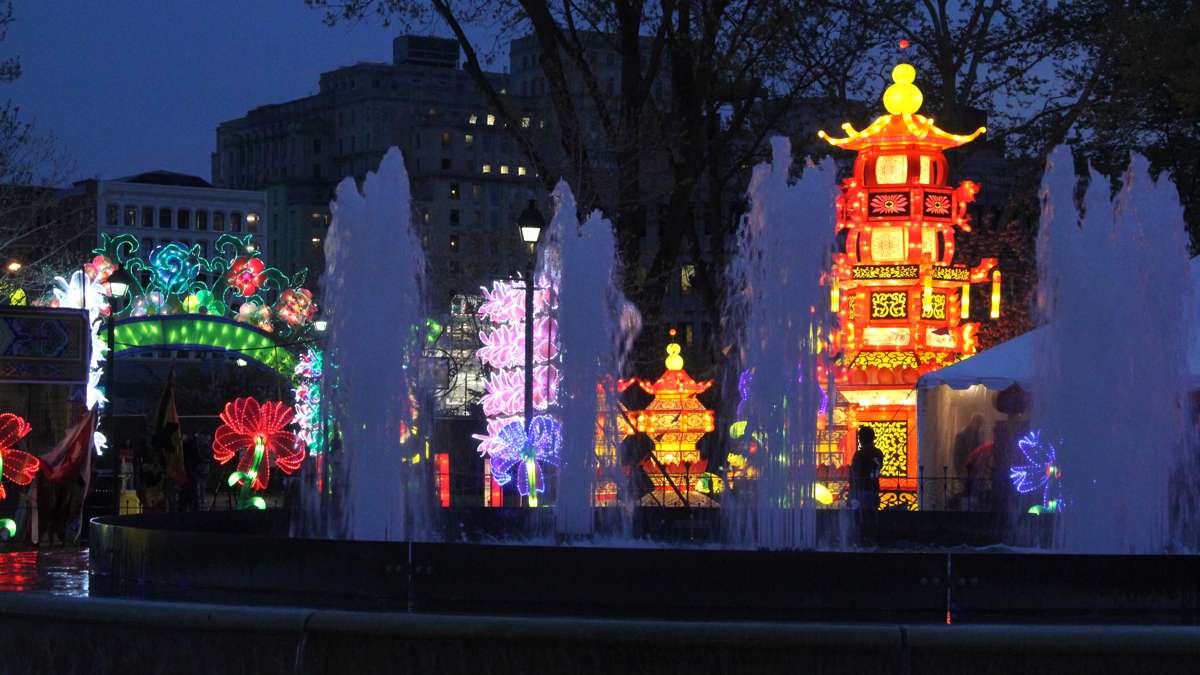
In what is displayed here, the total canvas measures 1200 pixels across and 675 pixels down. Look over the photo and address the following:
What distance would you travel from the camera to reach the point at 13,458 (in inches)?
836

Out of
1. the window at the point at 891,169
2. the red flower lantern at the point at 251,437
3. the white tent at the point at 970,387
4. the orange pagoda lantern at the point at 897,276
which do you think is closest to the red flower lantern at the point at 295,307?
the orange pagoda lantern at the point at 897,276

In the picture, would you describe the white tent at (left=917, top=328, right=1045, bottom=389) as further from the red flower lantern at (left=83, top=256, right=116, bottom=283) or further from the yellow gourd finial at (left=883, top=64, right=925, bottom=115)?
the red flower lantern at (left=83, top=256, right=116, bottom=283)

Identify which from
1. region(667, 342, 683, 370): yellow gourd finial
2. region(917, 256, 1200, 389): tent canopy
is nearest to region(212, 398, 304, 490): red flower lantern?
region(917, 256, 1200, 389): tent canopy

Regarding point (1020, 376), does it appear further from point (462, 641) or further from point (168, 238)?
point (168, 238)

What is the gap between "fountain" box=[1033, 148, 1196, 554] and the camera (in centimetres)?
1670

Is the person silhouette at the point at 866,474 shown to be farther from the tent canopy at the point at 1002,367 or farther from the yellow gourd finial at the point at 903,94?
the yellow gourd finial at the point at 903,94

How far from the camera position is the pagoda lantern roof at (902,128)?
34688 mm

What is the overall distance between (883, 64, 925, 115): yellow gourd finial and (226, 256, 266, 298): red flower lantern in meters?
16.3

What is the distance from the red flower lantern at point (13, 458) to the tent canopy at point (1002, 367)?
11.2 m

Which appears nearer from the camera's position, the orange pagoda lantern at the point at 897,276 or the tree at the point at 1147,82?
the orange pagoda lantern at the point at 897,276

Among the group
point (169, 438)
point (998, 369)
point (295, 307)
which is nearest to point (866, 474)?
point (998, 369)

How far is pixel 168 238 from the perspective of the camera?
464 ft

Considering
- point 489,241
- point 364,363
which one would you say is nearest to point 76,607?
point 364,363

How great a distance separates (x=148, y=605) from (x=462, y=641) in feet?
5.19
